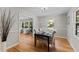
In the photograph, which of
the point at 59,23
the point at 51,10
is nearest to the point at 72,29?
the point at 59,23

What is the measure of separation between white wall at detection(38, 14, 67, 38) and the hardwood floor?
15cm

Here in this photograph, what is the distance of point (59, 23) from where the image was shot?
1938 mm

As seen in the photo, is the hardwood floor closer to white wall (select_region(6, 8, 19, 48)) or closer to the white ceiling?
white wall (select_region(6, 8, 19, 48))

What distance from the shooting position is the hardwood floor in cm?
189

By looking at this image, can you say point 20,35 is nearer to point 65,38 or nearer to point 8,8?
point 8,8

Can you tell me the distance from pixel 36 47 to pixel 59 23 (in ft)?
2.45

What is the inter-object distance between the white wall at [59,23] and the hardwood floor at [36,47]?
0.15 m

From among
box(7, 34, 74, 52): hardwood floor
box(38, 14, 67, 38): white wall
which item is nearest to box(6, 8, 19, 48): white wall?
box(7, 34, 74, 52): hardwood floor

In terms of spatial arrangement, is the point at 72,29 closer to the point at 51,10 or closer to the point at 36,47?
the point at 51,10

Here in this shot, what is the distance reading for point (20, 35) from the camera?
6.31ft

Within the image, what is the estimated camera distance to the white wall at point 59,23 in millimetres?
1905

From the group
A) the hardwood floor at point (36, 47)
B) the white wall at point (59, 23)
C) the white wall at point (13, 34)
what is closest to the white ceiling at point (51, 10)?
the white wall at point (59, 23)
